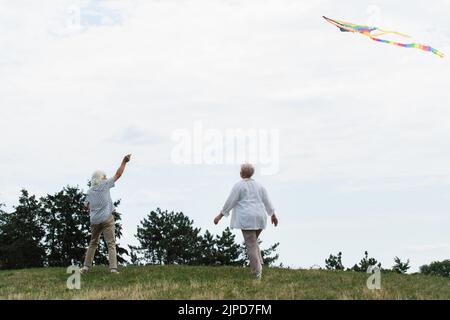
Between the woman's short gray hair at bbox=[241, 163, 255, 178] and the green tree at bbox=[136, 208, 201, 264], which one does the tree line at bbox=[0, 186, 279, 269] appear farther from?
the woman's short gray hair at bbox=[241, 163, 255, 178]

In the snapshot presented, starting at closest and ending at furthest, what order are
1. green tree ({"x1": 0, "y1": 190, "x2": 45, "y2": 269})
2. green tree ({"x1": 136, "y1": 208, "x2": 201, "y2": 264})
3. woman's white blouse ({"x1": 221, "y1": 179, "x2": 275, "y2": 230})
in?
woman's white blouse ({"x1": 221, "y1": 179, "x2": 275, "y2": 230}) → green tree ({"x1": 0, "y1": 190, "x2": 45, "y2": 269}) → green tree ({"x1": 136, "y1": 208, "x2": 201, "y2": 264})

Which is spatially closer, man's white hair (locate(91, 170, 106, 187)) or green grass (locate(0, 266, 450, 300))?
green grass (locate(0, 266, 450, 300))

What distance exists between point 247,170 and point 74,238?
4921 cm

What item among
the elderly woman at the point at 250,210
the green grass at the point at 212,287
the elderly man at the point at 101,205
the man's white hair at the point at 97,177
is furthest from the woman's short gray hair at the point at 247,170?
the man's white hair at the point at 97,177

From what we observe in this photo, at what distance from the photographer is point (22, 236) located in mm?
64562

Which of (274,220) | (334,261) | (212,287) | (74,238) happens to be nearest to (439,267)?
(334,261)

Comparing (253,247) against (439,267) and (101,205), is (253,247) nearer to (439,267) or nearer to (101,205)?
(101,205)

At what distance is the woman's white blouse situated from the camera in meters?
15.4

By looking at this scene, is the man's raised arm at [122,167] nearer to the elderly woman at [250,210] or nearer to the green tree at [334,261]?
the elderly woman at [250,210]

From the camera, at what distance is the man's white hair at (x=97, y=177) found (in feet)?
56.1

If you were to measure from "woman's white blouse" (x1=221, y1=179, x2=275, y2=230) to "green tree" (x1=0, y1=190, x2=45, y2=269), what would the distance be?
49.2 metres

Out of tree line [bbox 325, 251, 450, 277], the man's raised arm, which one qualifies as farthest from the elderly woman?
tree line [bbox 325, 251, 450, 277]

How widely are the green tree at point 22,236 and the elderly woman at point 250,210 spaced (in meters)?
49.2
